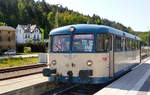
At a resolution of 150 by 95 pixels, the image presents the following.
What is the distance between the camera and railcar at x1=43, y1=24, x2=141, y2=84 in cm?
1017

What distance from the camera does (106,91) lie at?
872 cm

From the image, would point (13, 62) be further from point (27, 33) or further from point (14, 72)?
point (27, 33)

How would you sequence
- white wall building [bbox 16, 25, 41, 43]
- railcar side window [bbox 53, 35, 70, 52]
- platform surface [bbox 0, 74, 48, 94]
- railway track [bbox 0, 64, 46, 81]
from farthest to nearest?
white wall building [bbox 16, 25, 41, 43] → railway track [bbox 0, 64, 46, 81] → railcar side window [bbox 53, 35, 70, 52] → platform surface [bbox 0, 74, 48, 94]

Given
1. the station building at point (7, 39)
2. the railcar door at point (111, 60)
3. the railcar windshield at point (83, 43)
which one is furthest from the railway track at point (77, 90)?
the station building at point (7, 39)

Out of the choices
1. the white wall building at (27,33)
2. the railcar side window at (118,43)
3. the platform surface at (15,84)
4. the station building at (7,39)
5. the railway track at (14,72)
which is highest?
the white wall building at (27,33)

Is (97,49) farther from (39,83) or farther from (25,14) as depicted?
(25,14)

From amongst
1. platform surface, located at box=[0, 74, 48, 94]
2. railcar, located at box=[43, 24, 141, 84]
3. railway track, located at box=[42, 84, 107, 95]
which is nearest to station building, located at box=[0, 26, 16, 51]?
platform surface, located at box=[0, 74, 48, 94]

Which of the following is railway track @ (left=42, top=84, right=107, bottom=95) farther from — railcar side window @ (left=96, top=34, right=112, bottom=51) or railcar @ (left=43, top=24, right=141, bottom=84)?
railcar side window @ (left=96, top=34, right=112, bottom=51)

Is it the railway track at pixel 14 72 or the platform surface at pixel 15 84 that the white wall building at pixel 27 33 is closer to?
the railway track at pixel 14 72

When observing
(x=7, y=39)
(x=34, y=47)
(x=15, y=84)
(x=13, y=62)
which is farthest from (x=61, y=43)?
(x=7, y=39)

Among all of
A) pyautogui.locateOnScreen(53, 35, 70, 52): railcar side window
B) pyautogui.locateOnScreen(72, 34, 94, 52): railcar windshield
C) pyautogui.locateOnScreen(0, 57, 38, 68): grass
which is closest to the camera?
pyautogui.locateOnScreen(72, 34, 94, 52): railcar windshield

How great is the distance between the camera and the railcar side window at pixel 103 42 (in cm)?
1034

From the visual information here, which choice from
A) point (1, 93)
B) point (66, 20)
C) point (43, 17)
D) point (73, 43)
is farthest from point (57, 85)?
point (43, 17)

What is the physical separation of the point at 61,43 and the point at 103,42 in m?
1.95
